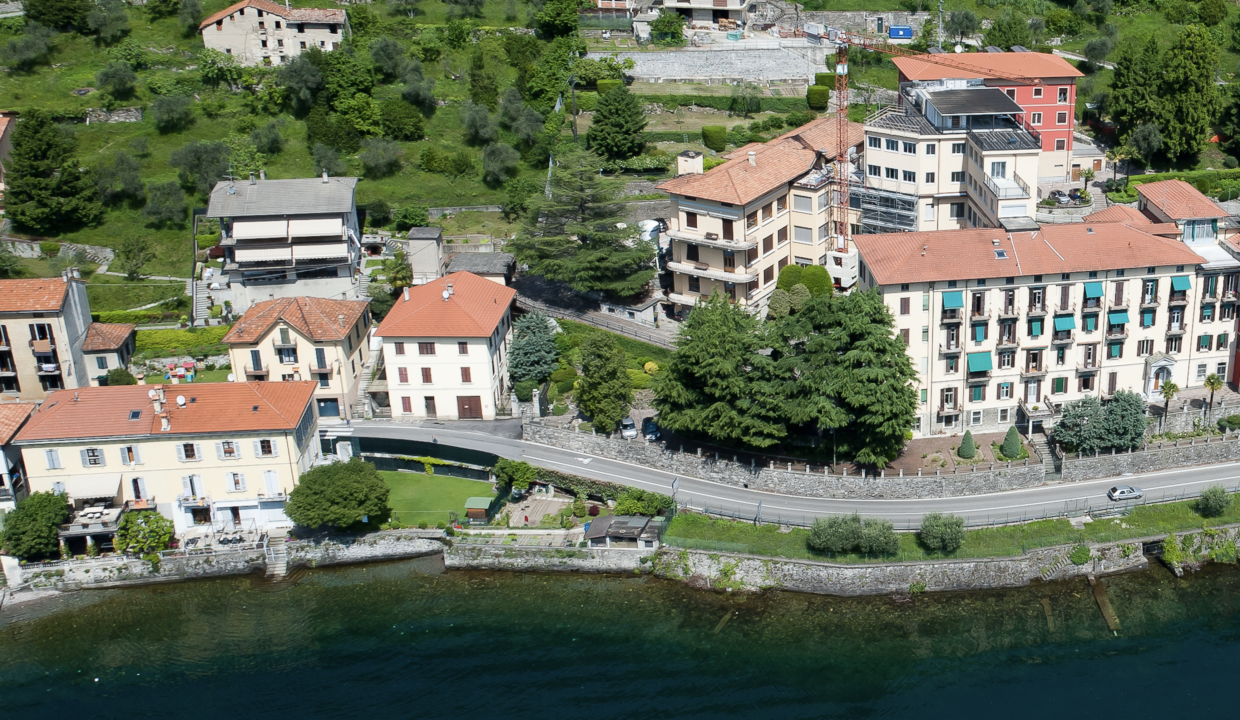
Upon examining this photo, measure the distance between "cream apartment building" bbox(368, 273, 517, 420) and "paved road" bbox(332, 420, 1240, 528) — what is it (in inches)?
260

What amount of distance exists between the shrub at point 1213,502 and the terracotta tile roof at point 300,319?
190ft

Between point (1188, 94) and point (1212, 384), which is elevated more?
point (1188, 94)

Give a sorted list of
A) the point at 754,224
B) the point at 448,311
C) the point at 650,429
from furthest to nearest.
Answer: the point at 754,224 < the point at 448,311 < the point at 650,429

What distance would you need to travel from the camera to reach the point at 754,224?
95.5 metres

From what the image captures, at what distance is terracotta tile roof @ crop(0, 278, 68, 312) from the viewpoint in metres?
90.4

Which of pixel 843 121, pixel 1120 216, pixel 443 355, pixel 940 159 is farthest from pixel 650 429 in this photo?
pixel 1120 216

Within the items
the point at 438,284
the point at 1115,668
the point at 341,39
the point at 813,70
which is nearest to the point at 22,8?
the point at 341,39

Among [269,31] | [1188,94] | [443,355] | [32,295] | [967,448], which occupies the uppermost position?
[269,31]

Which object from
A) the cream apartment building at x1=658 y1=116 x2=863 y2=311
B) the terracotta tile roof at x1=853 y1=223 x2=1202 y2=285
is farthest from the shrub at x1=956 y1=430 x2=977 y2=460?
the cream apartment building at x1=658 y1=116 x2=863 y2=311

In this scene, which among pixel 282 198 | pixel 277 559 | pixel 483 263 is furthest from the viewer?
pixel 282 198

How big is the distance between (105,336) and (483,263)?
29.2 meters

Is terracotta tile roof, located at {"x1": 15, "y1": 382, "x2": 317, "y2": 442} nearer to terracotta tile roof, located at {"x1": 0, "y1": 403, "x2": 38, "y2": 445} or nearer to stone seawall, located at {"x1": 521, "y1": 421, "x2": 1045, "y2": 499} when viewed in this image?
terracotta tile roof, located at {"x1": 0, "y1": 403, "x2": 38, "y2": 445}

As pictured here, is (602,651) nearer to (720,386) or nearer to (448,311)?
(720,386)

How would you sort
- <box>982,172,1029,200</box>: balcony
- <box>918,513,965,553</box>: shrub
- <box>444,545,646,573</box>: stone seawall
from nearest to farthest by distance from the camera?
<box>918,513,965,553</box>: shrub, <box>444,545,646,573</box>: stone seawall, <box>982,172,1029,200</box>: balcony
